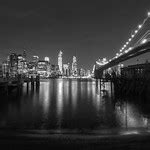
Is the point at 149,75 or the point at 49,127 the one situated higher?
the point at 149,75

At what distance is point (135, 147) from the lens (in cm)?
831

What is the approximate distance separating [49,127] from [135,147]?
6.66 metres

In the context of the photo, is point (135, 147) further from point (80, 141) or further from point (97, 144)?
point (80, 141)

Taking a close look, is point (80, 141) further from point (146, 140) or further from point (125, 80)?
point (125, 80)

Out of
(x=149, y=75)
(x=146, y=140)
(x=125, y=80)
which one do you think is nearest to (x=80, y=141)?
(x=146, y=140)

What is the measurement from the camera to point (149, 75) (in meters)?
32.7

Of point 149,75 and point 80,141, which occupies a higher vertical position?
point 149,75

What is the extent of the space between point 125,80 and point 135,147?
34.3m

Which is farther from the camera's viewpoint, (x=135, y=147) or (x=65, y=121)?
(x=65, y=121)

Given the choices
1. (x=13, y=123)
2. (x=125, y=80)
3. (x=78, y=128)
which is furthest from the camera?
(x=125, y=80)

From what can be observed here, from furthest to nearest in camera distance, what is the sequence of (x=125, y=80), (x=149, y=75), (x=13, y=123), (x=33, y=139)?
(x=125, y=80) → (x=149, y=75) → (x=13, y=123) → (x=33, y=139)

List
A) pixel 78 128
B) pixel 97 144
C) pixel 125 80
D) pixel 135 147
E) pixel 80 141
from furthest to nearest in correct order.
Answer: pixel 125 80 < pixel 78 128 < pixel 80 141 < pixel 97 144 < pixel 135 147

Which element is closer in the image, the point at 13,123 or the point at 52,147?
the point at 52,147

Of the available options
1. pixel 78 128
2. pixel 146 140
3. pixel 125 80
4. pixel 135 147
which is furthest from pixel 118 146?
pixel 125 80
